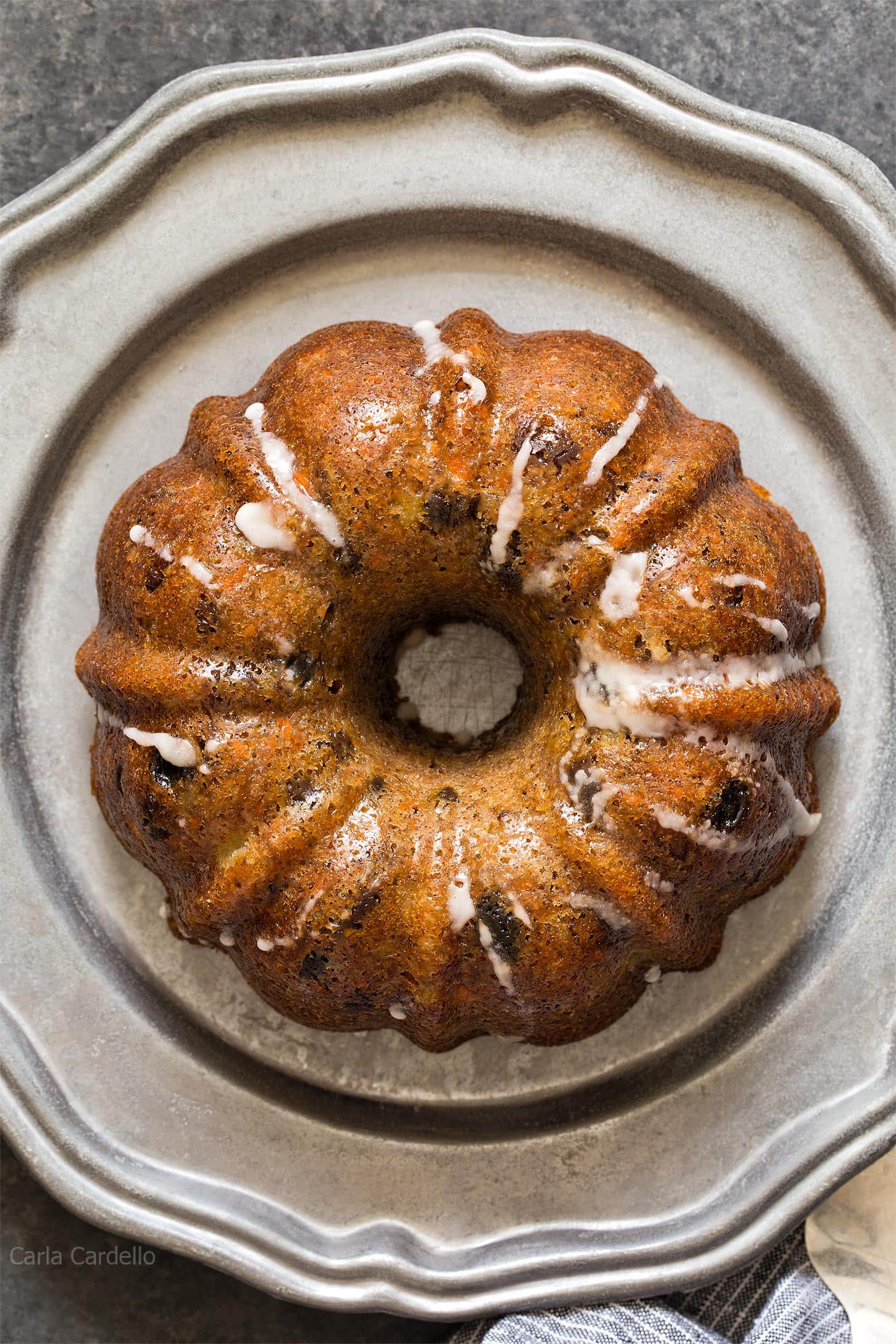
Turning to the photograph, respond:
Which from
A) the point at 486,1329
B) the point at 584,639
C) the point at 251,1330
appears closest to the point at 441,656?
the point at 584,639

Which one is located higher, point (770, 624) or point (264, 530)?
point (770, 624)

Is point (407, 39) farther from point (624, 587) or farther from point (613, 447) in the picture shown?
point (624, 587)

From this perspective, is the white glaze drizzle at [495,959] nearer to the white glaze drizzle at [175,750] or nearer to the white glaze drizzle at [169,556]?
the white glaze drizzle at [175,750]

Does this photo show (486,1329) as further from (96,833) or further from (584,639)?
(584,639)

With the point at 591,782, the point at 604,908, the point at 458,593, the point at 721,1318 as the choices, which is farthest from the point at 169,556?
the point at 721,1318

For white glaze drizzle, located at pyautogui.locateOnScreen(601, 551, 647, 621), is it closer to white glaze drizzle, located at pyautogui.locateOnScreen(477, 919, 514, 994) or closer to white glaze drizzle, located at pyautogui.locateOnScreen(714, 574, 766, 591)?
white glaze drizzle, located at pyautogui.locateOnScreen(714, 574, 766, 591)

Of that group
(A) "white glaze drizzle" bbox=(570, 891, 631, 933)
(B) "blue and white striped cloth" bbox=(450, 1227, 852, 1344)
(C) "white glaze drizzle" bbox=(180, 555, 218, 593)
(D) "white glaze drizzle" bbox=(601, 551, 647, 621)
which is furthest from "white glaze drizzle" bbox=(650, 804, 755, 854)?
(B) "blue and white striped cloth" bbox=(450, 1227, 852, 1344)
